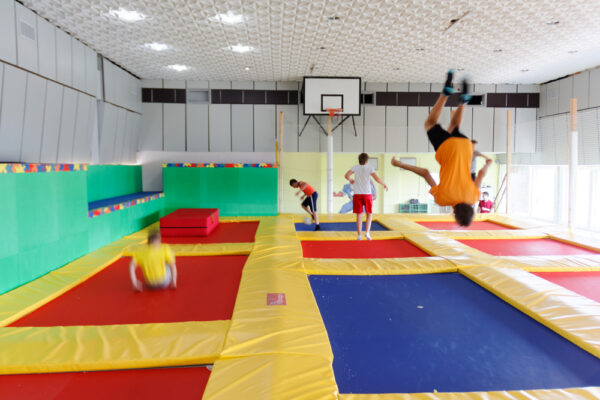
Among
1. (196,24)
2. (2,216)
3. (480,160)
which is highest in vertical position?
(196,24)

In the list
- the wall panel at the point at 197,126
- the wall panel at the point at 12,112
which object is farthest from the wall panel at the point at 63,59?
the wall panel at the point at 197,126

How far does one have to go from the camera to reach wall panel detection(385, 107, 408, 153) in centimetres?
979

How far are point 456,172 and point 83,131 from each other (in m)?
6.51

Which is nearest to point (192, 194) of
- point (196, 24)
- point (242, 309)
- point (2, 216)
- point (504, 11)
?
point (196, 24)

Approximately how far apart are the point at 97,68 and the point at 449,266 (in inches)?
290

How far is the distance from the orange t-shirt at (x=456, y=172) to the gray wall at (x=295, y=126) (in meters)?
6.39

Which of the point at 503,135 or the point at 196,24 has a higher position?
the point at 196,24

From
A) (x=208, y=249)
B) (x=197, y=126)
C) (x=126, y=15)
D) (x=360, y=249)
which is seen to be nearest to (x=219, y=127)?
(x=197, y=126)

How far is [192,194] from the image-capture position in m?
8.72

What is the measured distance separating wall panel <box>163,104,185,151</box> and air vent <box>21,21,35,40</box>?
431cm

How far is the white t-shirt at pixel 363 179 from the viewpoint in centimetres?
573

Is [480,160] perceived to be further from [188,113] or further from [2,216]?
[2,216]

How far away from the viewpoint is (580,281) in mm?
3980

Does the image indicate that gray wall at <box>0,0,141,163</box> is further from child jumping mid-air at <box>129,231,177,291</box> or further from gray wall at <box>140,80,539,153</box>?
child jumping mid-air at <box>129,231,177,291</box>
